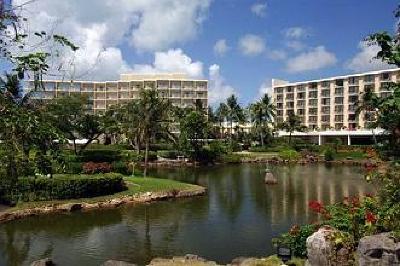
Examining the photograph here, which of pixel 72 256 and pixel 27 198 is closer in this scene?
pixel 72 256

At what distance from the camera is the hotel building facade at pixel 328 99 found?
130750mm

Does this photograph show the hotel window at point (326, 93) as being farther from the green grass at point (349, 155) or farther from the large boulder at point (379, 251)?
the large boulder at point (379, 251)

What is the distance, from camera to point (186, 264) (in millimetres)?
19125

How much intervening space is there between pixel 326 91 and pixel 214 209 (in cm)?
11421

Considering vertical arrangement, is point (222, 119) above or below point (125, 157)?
above

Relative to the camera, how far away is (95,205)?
3475 centimetres

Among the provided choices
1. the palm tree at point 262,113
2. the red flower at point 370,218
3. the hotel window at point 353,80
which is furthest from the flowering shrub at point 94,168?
the hotel window at point 353,80

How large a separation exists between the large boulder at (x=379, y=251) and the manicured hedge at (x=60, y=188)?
24201 millimetres

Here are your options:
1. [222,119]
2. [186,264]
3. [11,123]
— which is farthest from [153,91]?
[222,119]

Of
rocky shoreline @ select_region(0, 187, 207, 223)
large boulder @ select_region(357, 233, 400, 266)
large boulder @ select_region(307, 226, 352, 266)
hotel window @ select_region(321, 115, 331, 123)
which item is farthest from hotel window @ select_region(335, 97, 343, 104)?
large boulder @ select_region(357, 233, 400, 266)

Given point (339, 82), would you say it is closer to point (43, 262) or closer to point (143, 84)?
point (143, 84)

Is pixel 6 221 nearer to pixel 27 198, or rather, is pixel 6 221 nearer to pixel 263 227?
pixel 27 198

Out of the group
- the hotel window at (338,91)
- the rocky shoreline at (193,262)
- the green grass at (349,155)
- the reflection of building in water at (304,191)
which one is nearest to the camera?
the rocky shoreline at (193,262)

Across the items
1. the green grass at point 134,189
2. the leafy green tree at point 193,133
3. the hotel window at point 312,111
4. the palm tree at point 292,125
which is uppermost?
the hotel window at point 312,111
